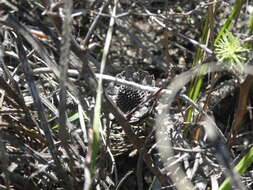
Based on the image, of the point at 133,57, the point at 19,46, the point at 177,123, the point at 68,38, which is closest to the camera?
the point at 68,38

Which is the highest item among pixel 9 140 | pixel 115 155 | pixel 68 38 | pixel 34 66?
pixel 68 38

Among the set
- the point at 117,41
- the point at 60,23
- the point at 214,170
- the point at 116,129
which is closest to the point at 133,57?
the point at 117,41

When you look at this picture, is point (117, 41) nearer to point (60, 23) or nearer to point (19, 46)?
point (19, 46)

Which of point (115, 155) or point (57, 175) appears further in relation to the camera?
point (115, 155)

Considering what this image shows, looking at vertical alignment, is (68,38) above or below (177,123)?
above

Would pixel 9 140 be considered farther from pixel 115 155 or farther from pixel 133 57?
pixel 133 57

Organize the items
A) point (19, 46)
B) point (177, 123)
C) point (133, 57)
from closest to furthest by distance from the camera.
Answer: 1. point (19, 46)
2. point (177, 123)
3. point (133, 57)
